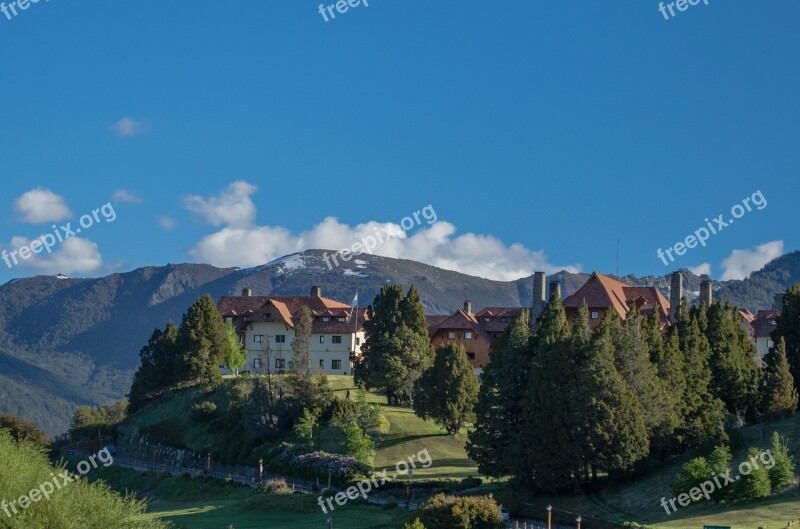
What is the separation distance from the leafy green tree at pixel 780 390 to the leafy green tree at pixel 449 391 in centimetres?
2205

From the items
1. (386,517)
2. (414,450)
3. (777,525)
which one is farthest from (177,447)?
(777,525)

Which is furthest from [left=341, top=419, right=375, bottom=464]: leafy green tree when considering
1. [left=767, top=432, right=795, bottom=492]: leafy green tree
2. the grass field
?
[left=767, top=432, right=795, bottom=492]: leafy green tree

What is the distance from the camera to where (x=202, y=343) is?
104000 millimetres

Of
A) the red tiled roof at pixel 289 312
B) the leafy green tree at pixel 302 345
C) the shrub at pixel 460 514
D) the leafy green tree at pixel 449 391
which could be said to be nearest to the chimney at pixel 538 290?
the leafy green tree at pixel 449 391

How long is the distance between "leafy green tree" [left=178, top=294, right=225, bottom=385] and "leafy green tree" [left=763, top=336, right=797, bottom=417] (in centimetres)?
5370

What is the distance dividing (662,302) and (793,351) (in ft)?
114

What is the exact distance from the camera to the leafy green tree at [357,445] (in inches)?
3004

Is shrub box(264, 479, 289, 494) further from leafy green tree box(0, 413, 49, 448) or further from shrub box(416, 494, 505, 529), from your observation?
leafy green tree box(0, 413, 49, 448)

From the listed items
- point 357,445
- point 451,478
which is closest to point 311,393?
point 357,445

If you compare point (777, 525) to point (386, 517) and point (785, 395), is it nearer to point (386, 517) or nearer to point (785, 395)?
point (386, 517)

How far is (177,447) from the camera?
92.2m

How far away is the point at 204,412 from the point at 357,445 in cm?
2417

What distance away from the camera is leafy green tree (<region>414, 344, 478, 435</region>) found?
268 feet

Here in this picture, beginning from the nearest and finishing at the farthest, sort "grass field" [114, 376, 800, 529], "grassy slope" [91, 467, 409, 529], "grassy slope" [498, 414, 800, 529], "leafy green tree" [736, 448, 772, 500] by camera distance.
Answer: "grassy slope" [498, 414, 800, 529] < "grass field" [114, 376, 800, 529] < "leafy green tree" [736, 448, 772, 500] < "grassy slope" [91, 467, 409, 529]
